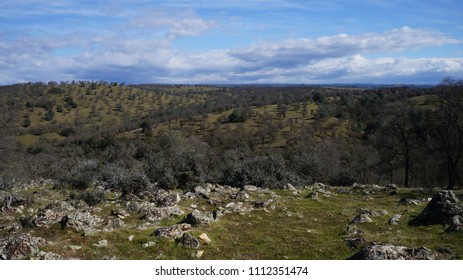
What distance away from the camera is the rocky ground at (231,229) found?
8.64 metres

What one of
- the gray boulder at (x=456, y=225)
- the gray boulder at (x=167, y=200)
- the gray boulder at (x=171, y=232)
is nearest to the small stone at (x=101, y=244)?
the gray boulder at (x=171, y=232)

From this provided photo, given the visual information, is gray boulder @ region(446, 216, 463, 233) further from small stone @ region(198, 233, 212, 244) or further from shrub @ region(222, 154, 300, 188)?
shrub @ region(222, 154, 300, 188)

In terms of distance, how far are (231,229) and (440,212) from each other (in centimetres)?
632

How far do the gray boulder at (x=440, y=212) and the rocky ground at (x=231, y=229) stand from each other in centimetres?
3

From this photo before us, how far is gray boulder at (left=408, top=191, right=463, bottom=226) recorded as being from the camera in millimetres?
11117

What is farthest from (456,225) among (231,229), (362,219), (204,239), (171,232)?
(171,232)

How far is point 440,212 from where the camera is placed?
11.3m

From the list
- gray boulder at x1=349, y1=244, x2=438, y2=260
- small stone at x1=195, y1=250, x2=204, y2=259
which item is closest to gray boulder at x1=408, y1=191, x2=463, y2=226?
gray boulder at x1=349, y1=244, x2=438, y2=260

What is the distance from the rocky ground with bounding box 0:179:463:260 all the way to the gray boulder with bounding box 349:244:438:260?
20 mm

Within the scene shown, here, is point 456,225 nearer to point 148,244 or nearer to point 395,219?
point 395,219

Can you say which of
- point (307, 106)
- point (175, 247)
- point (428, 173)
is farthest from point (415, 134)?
point (307, 106)

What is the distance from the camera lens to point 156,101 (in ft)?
533

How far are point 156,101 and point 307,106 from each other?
73.4 meters

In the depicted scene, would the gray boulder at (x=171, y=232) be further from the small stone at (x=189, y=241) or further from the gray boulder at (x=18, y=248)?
the gray boulder at (x=18, y=248)
